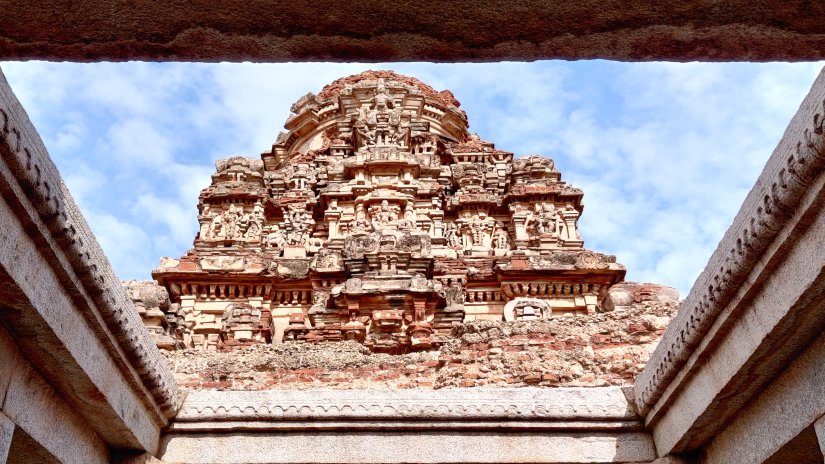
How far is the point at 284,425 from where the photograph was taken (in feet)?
14.3

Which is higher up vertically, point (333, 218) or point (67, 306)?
point (333, 218)

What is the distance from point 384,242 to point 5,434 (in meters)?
11.4

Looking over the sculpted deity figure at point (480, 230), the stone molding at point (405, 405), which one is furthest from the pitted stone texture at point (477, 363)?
the sculpted deity figure at point (480, 230)

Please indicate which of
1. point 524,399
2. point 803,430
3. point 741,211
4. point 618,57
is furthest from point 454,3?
point 524,399

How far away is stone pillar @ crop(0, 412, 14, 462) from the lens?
9.76 ft

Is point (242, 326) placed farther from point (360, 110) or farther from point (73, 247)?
point (360, 110)

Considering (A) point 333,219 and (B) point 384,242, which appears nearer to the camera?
(B) point 384,242

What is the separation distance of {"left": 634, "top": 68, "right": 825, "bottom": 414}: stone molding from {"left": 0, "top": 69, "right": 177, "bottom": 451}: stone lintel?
2.70m

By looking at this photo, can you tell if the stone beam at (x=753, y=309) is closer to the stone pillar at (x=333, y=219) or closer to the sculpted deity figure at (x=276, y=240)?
the stone pillar at (x=333, y=219)

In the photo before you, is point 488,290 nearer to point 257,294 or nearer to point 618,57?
point 257,294

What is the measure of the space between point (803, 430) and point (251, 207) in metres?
17.9

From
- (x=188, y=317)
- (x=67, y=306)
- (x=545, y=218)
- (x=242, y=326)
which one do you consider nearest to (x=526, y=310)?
(x=545, y=218)

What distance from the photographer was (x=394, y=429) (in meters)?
4.39

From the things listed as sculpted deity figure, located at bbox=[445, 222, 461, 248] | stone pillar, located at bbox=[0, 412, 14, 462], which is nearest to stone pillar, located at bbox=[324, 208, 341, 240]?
sculpted deity figure, located at bbox=[445, 222, 461, 248]
